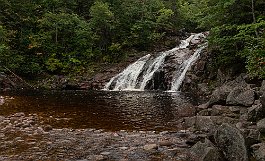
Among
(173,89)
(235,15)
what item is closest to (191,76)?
(173,89)

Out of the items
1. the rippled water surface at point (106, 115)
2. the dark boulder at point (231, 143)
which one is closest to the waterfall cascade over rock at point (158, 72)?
the rippled water surface at point (106, 115)

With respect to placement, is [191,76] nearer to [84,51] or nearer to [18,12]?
[84,51]

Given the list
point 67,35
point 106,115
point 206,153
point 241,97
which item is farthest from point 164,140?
point 67,35

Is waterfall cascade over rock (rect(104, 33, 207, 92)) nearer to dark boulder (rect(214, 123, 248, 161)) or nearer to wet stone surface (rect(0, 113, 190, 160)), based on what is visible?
wet stone surface (rect(0, 113, 190, 160))

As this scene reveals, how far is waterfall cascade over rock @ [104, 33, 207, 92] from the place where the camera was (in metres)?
31.1

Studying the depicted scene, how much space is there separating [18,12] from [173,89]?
2485cm

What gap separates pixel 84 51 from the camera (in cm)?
4131

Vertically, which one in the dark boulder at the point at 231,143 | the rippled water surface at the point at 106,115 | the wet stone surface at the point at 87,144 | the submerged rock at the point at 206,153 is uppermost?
the dark boulder at the point at 231,143

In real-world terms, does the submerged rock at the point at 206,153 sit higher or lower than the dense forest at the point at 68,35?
lower

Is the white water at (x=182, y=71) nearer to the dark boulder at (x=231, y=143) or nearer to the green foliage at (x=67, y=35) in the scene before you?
the green foliage at (x=67, y=35)

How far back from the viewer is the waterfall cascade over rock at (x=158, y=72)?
102 feet

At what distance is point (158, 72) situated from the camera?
3225cm

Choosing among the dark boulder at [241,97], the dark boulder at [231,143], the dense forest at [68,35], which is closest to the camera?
the dark boulder at [231,143]

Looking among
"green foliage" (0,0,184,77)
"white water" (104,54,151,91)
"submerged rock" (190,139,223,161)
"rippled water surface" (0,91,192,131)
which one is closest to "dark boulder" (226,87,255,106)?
"rippled water surface" (0,91,192,131)
